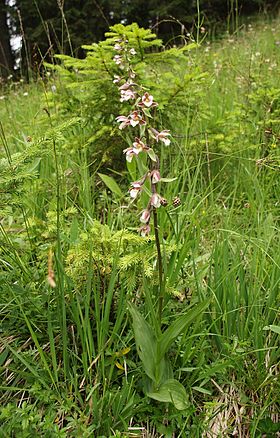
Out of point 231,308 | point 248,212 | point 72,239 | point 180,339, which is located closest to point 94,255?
point 72,239

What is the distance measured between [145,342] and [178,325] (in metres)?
0.12

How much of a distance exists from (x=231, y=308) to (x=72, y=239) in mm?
654

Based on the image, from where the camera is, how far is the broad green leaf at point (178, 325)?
1.24 meters

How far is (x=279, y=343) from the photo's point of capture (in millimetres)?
1527

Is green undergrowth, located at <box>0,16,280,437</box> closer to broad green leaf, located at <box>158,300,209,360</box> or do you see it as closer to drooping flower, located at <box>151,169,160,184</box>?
broad green leaf, located at <box>158,300,209,360</box>

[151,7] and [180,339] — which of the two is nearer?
[180,339]

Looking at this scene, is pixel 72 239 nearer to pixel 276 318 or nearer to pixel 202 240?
pixel 202 240

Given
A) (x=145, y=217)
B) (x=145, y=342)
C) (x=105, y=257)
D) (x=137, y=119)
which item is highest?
(x=137, y=119)

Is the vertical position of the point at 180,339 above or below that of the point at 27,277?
below

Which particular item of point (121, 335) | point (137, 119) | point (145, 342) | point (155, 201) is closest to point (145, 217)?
point (155, 201)

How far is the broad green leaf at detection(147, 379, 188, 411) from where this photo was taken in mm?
1290

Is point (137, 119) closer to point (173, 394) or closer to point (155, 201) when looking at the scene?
point (155, 201)

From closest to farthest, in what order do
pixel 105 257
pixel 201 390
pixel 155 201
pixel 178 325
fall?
1. pixel 155 201
2. pixel 178 325
3. pixel 201 390
4. pixel 105 257

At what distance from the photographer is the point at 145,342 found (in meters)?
1.29
